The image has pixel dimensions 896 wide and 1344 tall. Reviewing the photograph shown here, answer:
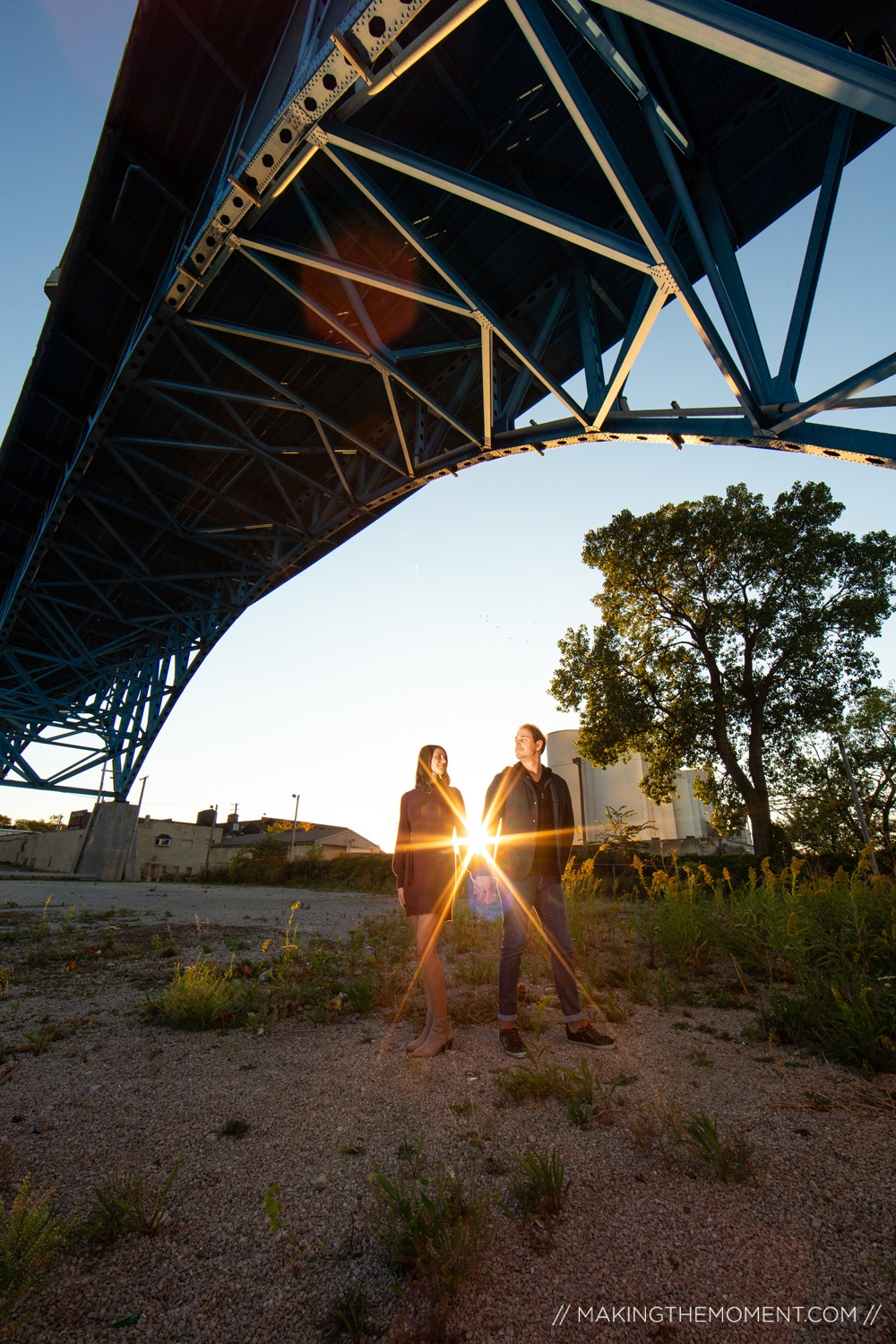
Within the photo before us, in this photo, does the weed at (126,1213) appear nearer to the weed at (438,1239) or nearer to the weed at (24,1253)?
the weed at (24,1253)

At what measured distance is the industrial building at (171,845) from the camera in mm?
29891

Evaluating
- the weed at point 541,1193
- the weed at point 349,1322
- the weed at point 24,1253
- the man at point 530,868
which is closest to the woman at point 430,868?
the man at point 530,868

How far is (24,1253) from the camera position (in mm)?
1277

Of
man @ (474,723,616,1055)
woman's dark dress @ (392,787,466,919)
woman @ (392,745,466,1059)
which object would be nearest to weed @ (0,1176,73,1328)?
woman @ (392,745,466,1059)

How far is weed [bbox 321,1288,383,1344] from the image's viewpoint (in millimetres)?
1214

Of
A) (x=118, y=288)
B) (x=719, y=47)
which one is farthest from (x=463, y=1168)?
(x=118, y=288)

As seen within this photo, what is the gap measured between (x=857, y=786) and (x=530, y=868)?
2833 centimetres

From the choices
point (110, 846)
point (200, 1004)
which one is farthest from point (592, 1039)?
point (110, 846)

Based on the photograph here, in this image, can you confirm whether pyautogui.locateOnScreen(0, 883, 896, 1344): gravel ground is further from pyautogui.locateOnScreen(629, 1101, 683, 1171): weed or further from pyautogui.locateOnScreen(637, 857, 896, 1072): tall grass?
pyautogui.locateOnScreen(637, 857, 896, 1072): tall grass

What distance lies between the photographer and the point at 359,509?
31.7ft

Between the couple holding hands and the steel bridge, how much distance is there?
128 inches

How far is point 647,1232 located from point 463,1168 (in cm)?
58

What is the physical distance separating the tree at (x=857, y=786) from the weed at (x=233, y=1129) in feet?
80.4

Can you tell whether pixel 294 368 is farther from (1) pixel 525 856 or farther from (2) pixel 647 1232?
(2) pixel 647 1232
